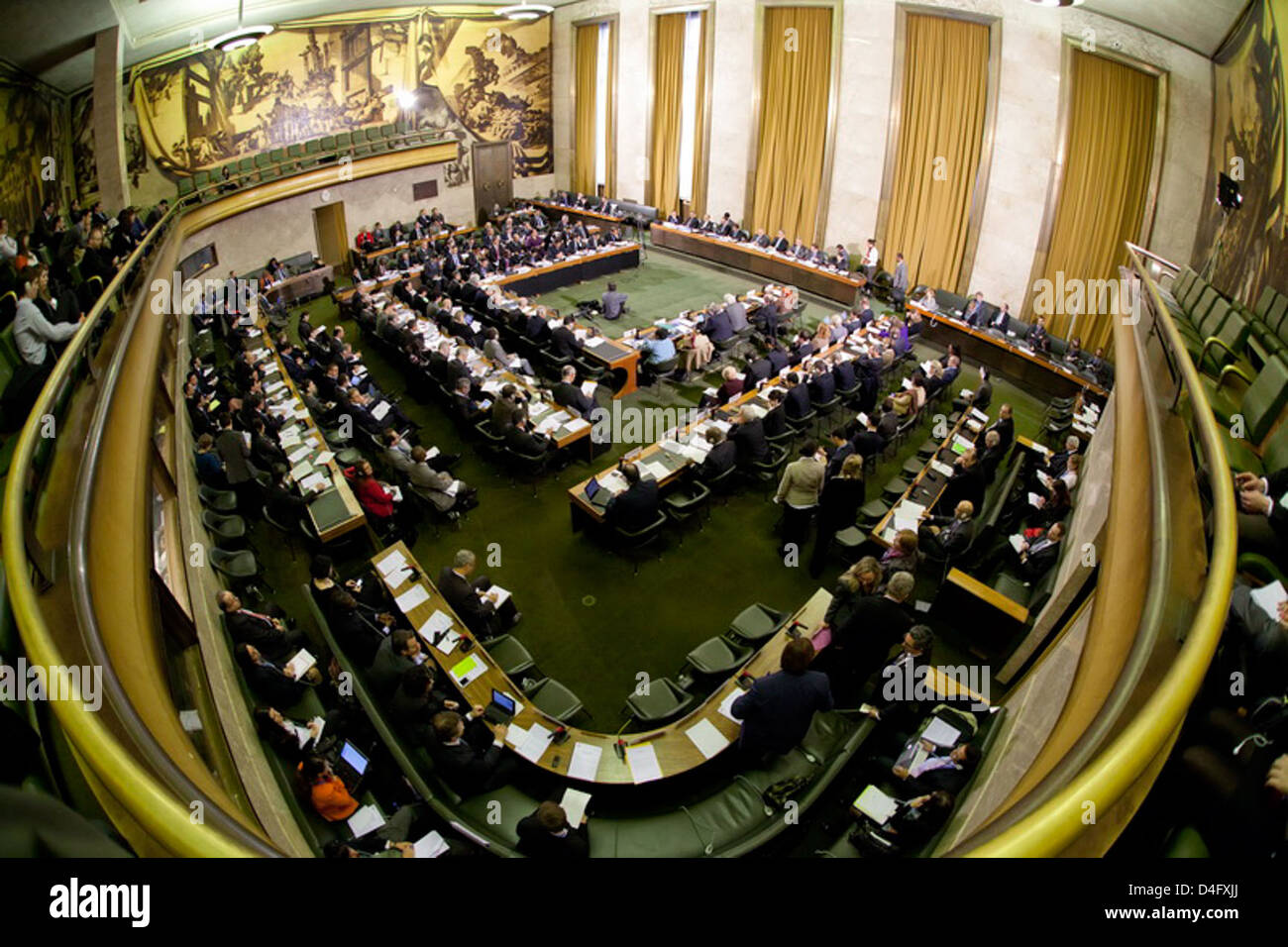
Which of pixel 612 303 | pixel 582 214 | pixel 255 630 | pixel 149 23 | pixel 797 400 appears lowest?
pixel 255 630

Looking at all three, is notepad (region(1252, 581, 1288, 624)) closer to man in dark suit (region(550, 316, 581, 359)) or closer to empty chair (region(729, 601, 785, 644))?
empty chair (region(729, 601, 785, 644))

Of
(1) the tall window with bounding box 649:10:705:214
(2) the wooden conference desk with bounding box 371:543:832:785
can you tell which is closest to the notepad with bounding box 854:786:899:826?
(2) the wooden conference desk with bounding box 371:543:832:785

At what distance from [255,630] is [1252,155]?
11900mm

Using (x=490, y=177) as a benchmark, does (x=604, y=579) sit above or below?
below

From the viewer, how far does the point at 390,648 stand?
5.08 metres

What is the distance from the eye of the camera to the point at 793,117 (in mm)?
16406

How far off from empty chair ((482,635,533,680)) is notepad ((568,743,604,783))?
984 millimetres

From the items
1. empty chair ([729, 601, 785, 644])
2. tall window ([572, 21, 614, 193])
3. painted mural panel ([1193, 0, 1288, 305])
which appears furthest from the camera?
tall window ([572, 21, 614, 193])

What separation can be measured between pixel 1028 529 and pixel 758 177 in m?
13.9

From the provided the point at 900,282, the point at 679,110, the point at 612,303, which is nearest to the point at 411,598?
the point at 612,303

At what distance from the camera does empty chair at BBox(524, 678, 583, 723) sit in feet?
16.9

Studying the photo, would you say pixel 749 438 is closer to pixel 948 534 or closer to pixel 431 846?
pixel 948 534
